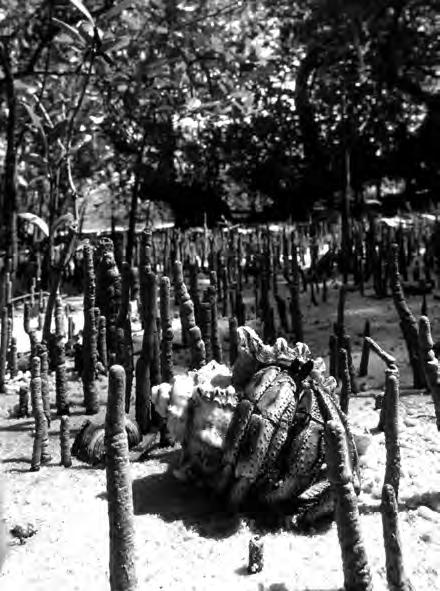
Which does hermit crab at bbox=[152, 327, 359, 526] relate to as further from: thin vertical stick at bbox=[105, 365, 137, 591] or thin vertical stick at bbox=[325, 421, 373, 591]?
thin vertical stick at bbox=[105, 365, 137, 591]

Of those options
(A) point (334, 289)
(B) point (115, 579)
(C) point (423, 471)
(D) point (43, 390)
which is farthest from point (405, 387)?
(A) point (334, 289)

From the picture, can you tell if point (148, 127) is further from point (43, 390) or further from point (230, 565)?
point (230, 565)

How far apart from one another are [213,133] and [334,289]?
4.90 metres

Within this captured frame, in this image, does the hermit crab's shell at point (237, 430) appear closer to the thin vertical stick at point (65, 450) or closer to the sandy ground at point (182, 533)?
the sandy ground at point (182, 533)

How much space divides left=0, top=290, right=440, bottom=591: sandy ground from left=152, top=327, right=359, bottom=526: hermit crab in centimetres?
9

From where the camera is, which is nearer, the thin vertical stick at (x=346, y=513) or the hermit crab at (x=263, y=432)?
the thin vertical stick at (x=346, y=513)

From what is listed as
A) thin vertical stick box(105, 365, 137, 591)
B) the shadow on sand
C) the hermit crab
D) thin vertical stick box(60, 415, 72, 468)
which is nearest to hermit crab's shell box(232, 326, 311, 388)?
the hermit crab

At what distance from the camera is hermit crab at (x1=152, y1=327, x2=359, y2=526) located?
1.72 meters

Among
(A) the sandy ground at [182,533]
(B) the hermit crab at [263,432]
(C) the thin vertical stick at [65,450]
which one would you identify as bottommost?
(A) the sandy ground at [182,533]

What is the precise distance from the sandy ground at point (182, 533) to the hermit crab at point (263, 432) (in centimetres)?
9

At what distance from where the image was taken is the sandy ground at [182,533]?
1496 mm

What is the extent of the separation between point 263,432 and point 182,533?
13.7 inches

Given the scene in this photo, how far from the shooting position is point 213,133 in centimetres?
957

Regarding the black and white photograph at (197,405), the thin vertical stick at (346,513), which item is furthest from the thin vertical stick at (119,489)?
the thin vertical stick at (346,513)
